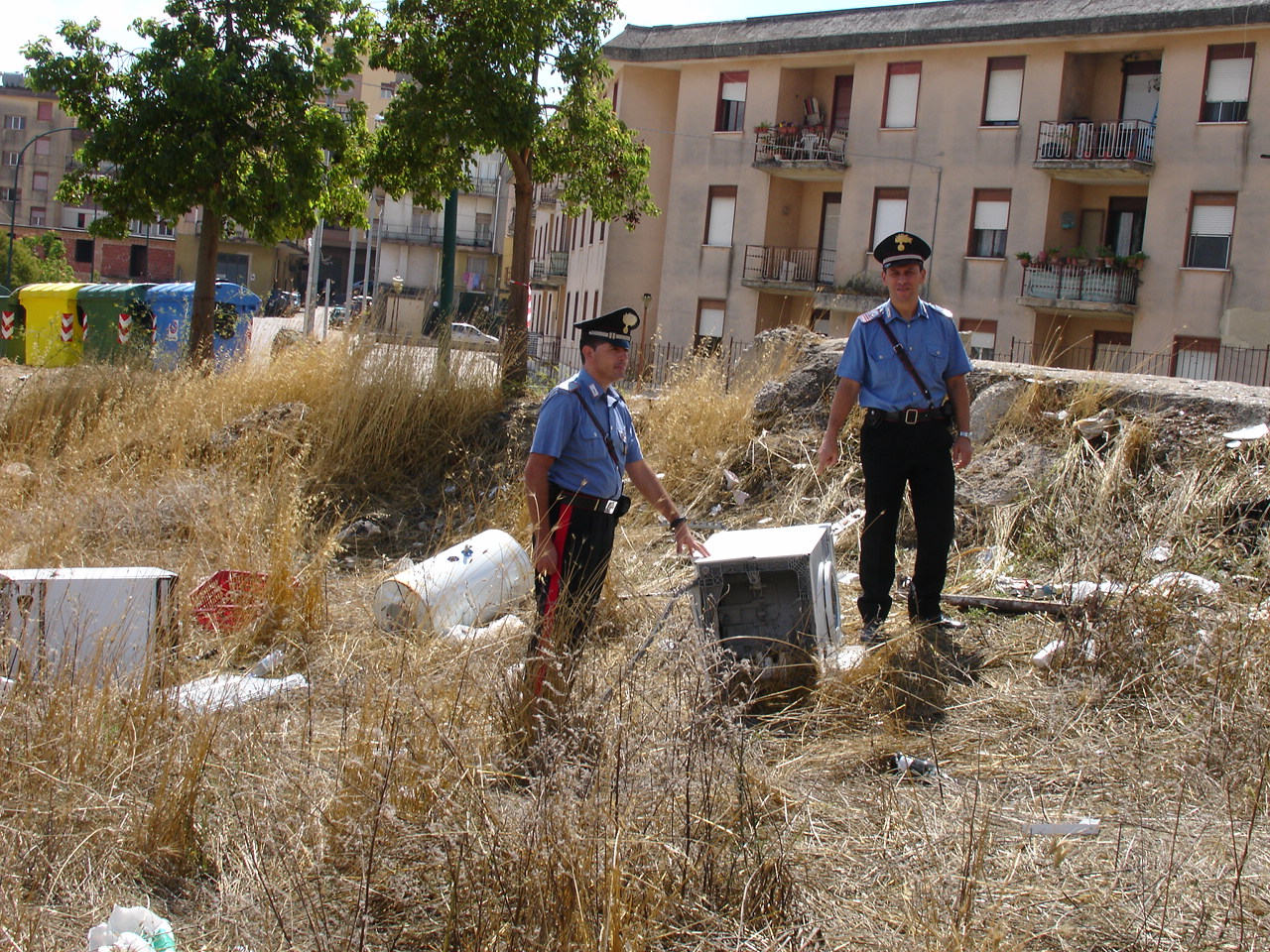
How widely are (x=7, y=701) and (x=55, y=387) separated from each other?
8270 millimetres

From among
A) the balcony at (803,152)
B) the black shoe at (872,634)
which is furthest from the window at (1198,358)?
the black shoe at (872,634)

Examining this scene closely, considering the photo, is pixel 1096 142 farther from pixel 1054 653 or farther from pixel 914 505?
pixel 1054 653

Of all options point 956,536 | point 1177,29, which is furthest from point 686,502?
→ point 1177,29

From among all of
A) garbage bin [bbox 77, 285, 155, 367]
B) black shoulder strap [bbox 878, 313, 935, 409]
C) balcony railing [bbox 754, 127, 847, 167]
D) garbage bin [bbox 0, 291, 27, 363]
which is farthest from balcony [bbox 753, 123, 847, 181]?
black shoulder strap [bbox 878, 313, 935, 409]

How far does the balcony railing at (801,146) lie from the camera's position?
96.2ft

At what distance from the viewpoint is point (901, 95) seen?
2861 cm

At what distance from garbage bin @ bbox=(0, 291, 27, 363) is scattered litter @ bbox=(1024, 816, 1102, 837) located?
21139 mm

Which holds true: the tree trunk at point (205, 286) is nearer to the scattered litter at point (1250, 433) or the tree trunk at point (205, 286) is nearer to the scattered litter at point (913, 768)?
the scattered litter at point (1250, 433)

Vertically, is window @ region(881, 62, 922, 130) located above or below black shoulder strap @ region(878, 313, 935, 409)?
above

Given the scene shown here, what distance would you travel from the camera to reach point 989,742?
3994 millimetres

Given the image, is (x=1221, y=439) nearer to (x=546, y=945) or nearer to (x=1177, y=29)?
(x=546, y=945)

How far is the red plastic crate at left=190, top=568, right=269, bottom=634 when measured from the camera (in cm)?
522

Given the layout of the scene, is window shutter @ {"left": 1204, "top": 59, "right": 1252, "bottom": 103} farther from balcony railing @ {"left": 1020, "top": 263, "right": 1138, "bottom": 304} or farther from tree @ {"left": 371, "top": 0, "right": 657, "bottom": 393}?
tree @ {"left": 371, "top": 0, "right": 657, "bottom": 393}

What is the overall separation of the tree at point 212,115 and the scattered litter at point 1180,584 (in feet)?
31.2
